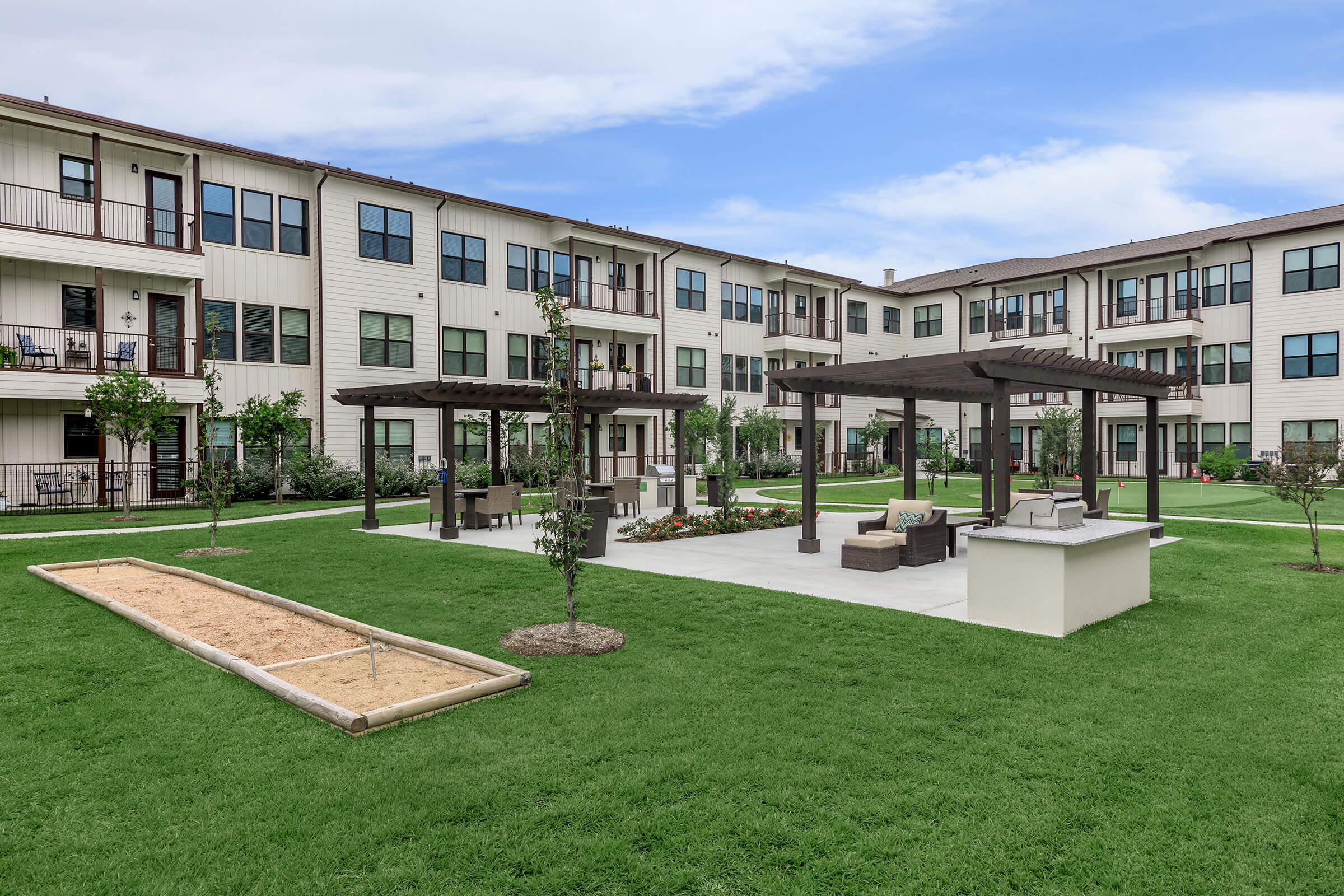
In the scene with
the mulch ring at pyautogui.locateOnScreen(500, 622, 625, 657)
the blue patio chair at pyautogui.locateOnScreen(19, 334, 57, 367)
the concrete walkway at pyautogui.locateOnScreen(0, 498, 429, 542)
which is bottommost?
the mulch ring at pyautogui.locateOnScreen(500, 622, 625, 657)

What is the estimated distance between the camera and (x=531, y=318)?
104 feet

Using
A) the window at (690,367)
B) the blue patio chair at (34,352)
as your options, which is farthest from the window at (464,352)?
the blue patio chair at (34,352)

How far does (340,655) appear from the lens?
7.10 meters

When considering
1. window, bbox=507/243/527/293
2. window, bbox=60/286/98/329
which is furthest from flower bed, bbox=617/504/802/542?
window, bbox=60/286/98/329

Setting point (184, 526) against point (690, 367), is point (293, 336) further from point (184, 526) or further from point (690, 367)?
point (690, 367)

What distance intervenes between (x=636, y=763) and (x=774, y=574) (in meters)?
6.73

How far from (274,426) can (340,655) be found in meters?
18.0

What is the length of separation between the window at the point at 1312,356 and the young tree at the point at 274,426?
3797cm

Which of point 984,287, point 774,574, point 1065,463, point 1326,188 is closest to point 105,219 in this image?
point 774,574

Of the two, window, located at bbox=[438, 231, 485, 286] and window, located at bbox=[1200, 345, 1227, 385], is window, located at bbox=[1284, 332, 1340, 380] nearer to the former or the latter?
window, located at bbox=[1200, 345, 1227, 385]

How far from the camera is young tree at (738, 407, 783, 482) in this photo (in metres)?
36.9

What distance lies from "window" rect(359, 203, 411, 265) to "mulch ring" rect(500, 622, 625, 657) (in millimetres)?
22849

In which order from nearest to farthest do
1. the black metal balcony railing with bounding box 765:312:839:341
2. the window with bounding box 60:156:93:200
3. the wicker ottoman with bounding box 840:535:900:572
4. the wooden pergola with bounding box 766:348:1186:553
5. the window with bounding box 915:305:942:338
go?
the wooden pergola with bounding box 766:348:1186:553, the wicker ottoman with bounding box 840:535:900:572, the window with bounding box 60:156:93:200, the black metal balcony railing with bounding box 765:312:839:341, the window with bounding box 915:305:942:338

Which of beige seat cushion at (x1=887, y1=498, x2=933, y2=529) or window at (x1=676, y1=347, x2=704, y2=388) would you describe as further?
window at (x1=676, y1=347, x2=704, y2=388)
